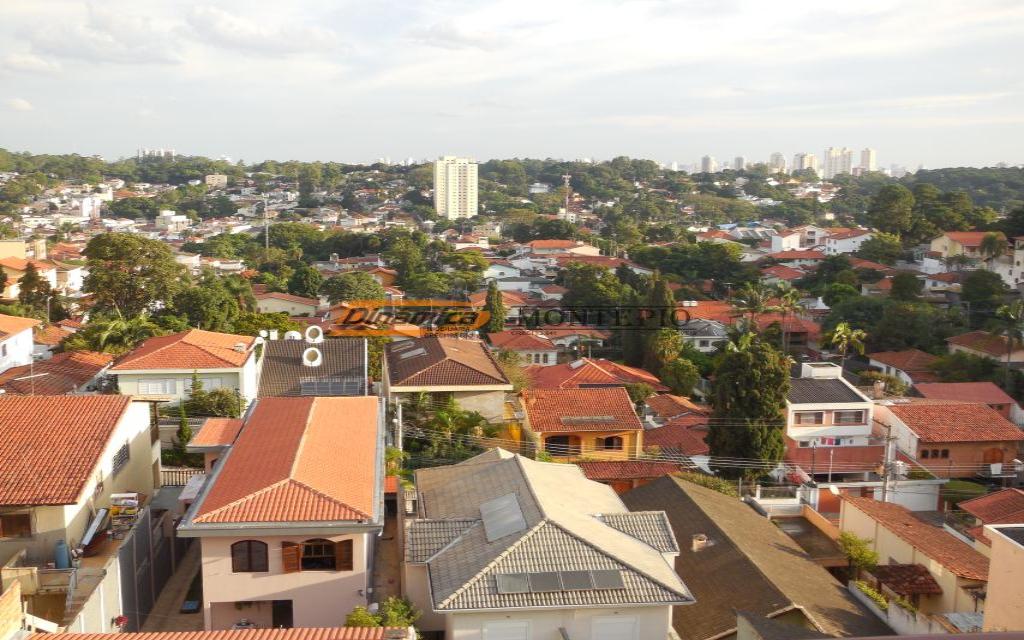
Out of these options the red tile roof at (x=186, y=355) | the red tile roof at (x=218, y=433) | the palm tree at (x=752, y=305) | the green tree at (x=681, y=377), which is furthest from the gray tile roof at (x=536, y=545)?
the palm tree at (x=752, y=305)

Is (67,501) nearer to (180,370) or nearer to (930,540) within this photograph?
(180,370)

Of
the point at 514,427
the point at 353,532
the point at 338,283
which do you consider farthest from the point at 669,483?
the point at 338,283

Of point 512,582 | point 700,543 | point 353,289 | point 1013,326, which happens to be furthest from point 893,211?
point 512,582

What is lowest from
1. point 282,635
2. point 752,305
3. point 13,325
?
point 752,305

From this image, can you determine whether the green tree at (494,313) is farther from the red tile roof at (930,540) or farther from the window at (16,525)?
the window at (16,525)

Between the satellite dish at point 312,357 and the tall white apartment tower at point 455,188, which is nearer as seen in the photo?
the satellite dish at point 312,357

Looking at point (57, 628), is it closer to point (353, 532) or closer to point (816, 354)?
point (353, 532)
